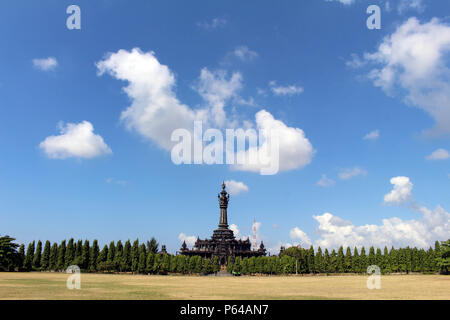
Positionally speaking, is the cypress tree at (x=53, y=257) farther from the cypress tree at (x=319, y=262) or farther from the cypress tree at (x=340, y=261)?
the cypress tree at (x=340, y=261)

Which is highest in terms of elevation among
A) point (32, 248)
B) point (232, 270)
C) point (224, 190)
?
point (224, 190)

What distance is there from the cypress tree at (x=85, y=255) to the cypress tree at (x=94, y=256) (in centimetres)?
102

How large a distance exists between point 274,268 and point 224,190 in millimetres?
56382

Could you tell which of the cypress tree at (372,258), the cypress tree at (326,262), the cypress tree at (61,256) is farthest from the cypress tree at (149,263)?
the cypress tree at (372,258)

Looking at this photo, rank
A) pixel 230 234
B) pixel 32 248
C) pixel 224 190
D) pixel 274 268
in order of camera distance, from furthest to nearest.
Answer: pixel 224 190 → pixel 230 234 → pixel 274 268 → pixel 32 248

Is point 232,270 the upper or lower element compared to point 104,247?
lower

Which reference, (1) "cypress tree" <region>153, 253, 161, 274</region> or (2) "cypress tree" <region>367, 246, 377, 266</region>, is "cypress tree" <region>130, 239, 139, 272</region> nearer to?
(1) "cypress tree" <region>153, 253, 161, 274</region>

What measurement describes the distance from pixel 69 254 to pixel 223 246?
54.7 metres

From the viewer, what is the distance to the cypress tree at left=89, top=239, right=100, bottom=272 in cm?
8456

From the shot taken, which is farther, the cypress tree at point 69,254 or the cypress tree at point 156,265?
the cypress tree at point 156,265

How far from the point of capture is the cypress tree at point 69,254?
83.1 metres
